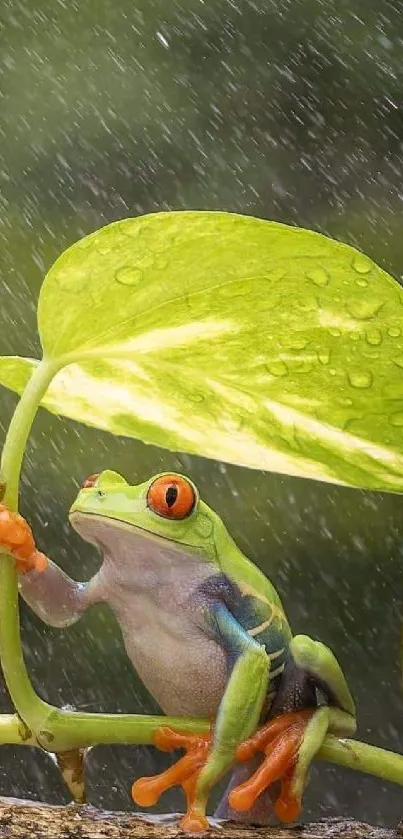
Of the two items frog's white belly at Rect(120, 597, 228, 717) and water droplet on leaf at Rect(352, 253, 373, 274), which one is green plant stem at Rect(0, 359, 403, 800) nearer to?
frog's white belly at Rect(120, 597, 228, 717)

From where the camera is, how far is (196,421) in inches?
28.7

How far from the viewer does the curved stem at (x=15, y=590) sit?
2.05 feet

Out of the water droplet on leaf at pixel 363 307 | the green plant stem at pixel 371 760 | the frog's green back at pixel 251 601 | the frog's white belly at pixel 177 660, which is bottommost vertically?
the frog's white belly at pixel 177 660

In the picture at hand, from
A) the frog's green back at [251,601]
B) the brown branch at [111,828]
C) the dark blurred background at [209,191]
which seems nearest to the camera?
the brown branch at [111,828]

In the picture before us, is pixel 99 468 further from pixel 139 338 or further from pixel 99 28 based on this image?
pixel 139 338

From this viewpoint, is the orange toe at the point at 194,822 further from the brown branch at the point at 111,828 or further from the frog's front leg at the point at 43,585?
the frog's front leg at the point at 43,585

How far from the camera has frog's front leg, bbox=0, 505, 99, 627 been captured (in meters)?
0.65

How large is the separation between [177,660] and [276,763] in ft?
0.33

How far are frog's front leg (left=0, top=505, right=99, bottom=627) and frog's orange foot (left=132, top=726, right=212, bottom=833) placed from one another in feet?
0.42

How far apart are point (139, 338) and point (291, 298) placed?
0.10 metres

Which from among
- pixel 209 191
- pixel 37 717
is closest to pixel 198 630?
pixel 37 717

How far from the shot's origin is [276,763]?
0.65 m

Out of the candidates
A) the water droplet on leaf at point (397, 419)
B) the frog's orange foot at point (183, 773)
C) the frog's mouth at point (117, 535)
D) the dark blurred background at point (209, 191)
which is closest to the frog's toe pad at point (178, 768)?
the frog's orange foot at point (183, 773)

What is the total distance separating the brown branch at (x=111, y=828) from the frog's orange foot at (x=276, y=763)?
15 millimetres
